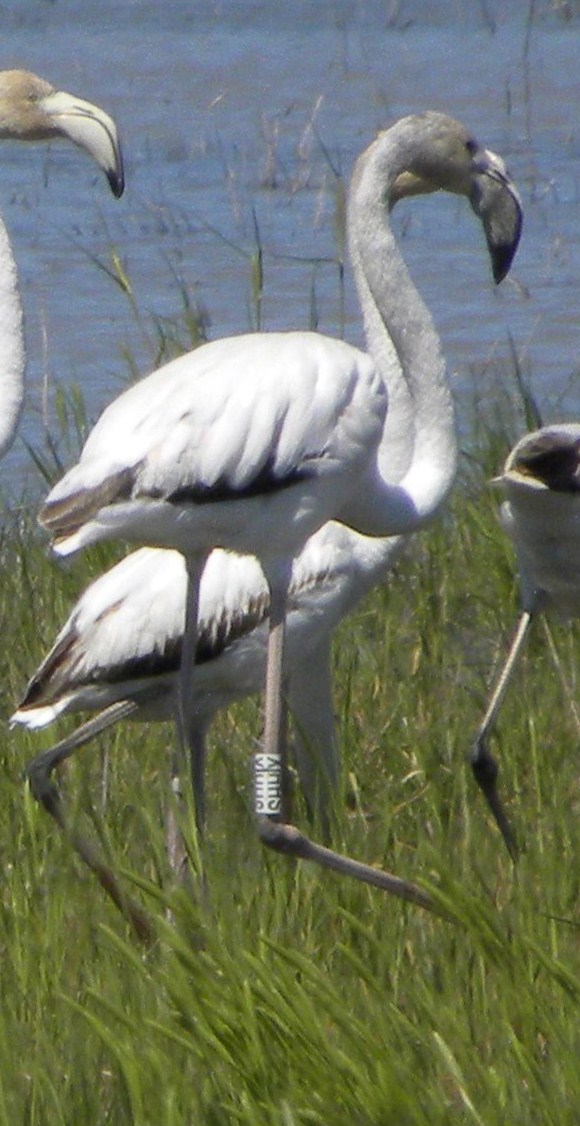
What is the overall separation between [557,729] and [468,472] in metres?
2.04

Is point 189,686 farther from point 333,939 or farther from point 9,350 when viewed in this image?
point 333,939

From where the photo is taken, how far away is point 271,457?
14.2ft

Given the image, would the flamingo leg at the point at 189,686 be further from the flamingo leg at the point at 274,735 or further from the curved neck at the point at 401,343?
the curved neck at the point at 401,343

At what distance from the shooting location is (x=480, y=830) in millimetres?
4285

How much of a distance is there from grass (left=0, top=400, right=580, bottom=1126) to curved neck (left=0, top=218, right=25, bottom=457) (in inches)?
28.2

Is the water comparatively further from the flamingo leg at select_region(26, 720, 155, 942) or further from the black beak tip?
the flamingo leg at select_region(26, 720, 155, 942)

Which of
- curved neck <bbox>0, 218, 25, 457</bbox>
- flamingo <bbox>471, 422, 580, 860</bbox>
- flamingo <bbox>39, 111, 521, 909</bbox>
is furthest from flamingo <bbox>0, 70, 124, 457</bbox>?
flamingo <bbox>471, 422, 580, 860</bbox>

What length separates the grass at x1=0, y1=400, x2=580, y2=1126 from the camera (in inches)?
118

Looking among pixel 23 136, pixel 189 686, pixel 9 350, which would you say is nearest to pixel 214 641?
pixel 189 686

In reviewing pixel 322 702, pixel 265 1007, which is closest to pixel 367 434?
pixel 322 702

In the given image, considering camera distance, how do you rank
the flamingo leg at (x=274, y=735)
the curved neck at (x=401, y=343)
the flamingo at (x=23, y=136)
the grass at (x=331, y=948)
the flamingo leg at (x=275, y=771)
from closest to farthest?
the grass at (x=331, y=948), the flamingo leg at (x=275, y=771), the flamingo leg at (x=274, y=735), the curved neck at (x=401, y=343), the flamingo at (x=23, y=136)

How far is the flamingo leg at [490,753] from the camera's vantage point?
4.57 metres

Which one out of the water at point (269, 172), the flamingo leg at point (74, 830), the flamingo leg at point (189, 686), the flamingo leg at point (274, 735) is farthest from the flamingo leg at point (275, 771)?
the water at point (269, 172)

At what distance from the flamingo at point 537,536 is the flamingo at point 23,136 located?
998 mm
